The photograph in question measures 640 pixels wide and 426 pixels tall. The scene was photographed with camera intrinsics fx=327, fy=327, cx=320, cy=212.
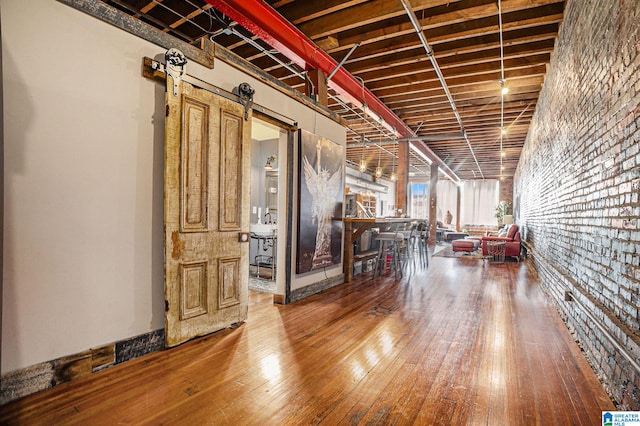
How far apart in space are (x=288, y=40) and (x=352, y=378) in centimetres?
422

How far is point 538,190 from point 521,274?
5.93 feet

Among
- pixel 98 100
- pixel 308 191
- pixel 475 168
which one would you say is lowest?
pixel 308 191

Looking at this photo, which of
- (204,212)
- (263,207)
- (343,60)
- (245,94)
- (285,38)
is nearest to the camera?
Result: (204,212)

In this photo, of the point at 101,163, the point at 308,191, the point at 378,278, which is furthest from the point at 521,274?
the point at 101,163

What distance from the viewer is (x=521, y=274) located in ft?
22.9

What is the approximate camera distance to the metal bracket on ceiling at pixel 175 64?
2.77 m

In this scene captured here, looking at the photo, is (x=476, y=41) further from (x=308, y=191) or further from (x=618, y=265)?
(x=618, y=265)

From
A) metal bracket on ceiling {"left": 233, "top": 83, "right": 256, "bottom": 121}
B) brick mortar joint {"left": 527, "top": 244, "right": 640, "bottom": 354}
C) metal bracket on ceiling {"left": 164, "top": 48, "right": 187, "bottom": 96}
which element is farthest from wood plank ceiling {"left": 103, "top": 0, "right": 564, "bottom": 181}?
brick mortar joint {"left": 527, "top": 244, "right": 640, "bottom": 354}

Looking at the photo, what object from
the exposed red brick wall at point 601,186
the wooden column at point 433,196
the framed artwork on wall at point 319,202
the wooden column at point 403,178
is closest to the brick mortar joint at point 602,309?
the exposed red brick wall at point 601,186

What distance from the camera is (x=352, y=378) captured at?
2.40 m

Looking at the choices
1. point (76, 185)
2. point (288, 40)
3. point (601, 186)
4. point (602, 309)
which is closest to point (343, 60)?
point (288, 40)

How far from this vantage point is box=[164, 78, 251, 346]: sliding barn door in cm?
283

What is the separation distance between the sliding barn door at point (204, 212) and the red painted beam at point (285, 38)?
1289 mm

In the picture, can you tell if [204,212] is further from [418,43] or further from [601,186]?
[418,43]
